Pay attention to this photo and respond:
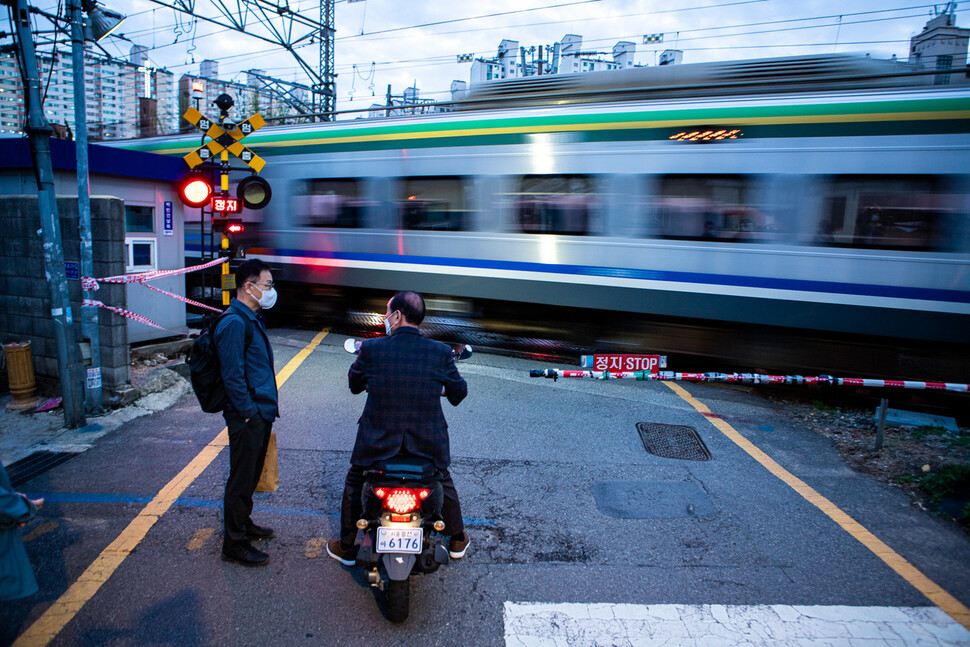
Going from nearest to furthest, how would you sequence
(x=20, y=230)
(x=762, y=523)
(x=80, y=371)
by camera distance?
(x=762, y=523) → (x=80, y=371) → (x=20, y=230)

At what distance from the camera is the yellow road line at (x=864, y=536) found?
3.38 meters

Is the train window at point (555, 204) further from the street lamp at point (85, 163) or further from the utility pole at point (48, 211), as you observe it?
the utility pole at point (48, 211)

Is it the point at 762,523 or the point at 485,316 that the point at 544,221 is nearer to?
the point at 485,316

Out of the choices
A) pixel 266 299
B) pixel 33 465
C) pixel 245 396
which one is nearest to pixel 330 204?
pixel 33 465

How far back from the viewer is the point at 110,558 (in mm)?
3600

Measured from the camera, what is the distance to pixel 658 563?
12.3 feet

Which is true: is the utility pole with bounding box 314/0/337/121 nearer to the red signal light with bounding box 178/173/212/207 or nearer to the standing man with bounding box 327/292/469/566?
the red signal light with bounding box 178/173/212/207

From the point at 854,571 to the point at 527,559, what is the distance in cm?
196

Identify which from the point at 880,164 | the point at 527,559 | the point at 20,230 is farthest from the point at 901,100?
the point at 20,230

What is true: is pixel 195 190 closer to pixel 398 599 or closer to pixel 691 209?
pixel 691 209

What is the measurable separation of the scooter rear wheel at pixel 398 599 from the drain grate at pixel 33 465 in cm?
335

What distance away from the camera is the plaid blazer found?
312 cm

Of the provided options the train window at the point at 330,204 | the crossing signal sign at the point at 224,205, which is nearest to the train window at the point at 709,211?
the train window at the point at 330,204

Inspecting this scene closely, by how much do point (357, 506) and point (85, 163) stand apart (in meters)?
4.54
